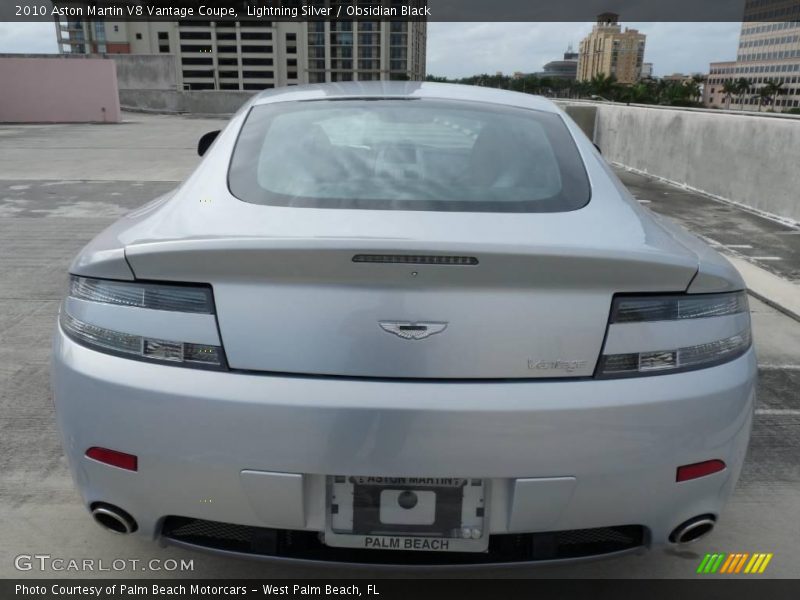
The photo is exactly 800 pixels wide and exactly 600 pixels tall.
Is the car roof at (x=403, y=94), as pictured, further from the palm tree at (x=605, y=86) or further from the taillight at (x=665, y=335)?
the palm tree at (x=605, y=86)

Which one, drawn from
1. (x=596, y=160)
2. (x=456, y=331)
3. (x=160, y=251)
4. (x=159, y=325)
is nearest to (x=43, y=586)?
(x=159, y=325)

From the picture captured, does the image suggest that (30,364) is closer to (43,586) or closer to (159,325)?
(43,586)

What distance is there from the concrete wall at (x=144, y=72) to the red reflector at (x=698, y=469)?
40.8m

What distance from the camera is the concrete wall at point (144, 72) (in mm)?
37469

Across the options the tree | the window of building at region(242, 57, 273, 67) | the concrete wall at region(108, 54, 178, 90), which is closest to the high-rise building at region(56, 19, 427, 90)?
the window of building at region(242, 57, 273, 67)

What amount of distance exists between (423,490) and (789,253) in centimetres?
618

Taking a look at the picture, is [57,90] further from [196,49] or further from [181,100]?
[196,49]

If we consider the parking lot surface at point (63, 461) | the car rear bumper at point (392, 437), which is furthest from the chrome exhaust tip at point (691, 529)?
the parking lot surface at point (63, 461)

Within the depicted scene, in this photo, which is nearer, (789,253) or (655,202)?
(789,253)

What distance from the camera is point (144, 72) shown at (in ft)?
123

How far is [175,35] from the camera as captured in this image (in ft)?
449

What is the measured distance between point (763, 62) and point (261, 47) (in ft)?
335

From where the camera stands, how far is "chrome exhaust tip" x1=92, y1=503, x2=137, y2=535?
176 cm

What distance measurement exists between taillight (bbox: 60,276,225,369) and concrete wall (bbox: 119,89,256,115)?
37.0 metres
